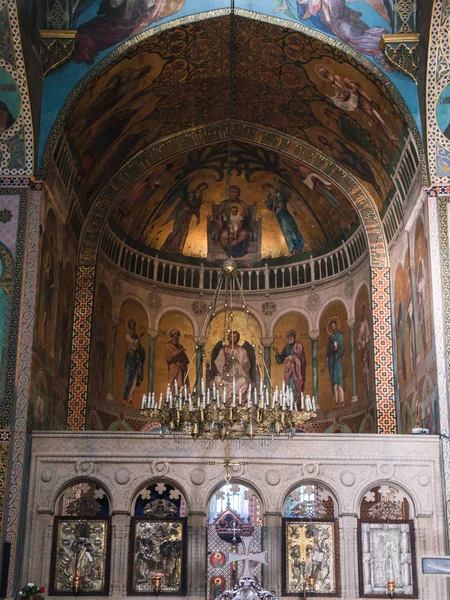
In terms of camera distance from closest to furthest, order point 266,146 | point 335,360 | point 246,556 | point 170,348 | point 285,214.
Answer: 1. point 246,556
2. point 266,146
3. point 335,360
4. point 170,348
5. point 285,214

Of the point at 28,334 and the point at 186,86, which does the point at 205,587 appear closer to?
the point at 28,334

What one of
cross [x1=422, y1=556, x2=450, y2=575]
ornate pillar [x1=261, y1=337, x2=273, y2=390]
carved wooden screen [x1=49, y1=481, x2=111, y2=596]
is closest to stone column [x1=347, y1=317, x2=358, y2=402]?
ornate pillar [x1=261, y1=337, x2=273, y2=390]

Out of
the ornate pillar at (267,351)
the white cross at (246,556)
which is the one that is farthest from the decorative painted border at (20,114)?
the ornate pillar at (267,351)

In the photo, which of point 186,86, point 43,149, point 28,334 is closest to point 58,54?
point 43,149

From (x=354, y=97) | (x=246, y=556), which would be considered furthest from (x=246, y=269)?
(x=246, y=556)

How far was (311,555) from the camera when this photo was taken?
14.9 m

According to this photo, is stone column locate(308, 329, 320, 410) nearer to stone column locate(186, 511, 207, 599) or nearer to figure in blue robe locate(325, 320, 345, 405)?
figure in blue robe locate(325, 320, 345, 405)

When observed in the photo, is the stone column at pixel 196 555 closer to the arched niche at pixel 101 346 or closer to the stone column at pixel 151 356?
the arched niche at pixel 101 346

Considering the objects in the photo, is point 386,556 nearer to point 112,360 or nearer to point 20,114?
point 112,360

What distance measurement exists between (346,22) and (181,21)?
310cm

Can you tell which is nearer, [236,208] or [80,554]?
[80,554]

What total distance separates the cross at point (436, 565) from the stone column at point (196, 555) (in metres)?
3.98

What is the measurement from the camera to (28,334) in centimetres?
1502

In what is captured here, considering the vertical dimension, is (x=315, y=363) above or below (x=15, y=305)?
above
